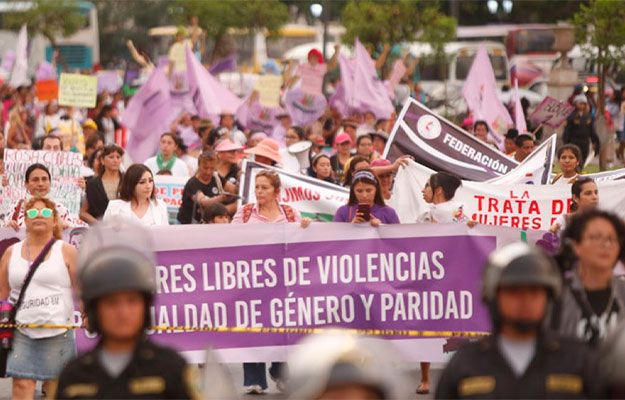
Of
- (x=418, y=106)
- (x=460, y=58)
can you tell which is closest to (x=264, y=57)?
(x=460, y=58)

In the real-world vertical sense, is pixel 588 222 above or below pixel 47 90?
below

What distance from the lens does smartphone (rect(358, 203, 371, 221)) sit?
11461mm

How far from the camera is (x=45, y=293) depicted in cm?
977

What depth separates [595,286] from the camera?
6586mm

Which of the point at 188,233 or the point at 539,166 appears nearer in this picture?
the point at 188,233

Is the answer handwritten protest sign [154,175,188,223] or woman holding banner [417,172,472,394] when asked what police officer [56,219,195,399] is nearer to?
woman holding banner [417,172,472,394]

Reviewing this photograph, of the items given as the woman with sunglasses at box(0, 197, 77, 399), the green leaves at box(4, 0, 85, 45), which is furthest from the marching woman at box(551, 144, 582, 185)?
the green leaves at box(4, 0, 85, 45)

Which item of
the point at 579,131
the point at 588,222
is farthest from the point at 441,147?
the point at 579,131

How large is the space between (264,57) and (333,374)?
61.2 metres

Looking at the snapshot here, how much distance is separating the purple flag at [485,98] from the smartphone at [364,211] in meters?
11.4

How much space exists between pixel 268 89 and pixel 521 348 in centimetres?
1887

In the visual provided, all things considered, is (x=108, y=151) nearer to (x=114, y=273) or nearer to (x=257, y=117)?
(x=114, y=273)

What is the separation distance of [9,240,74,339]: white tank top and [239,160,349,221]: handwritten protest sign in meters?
4.30

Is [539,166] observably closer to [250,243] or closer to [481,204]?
[481,204]
